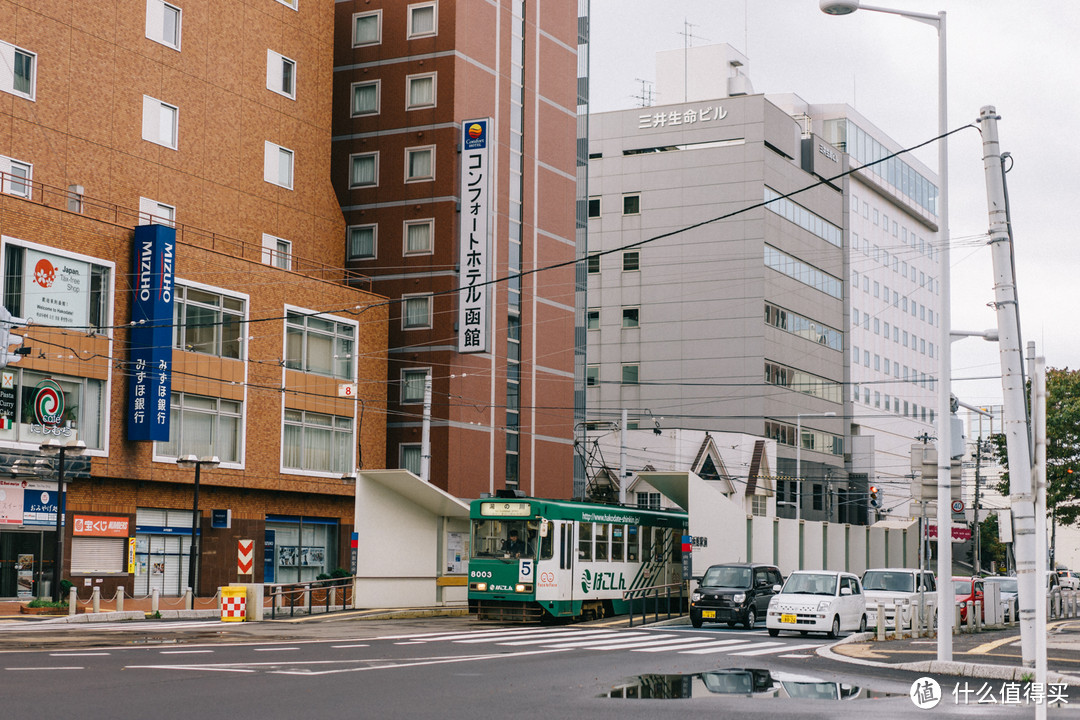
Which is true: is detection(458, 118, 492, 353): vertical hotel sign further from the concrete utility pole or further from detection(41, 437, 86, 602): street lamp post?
the concrete utility pole

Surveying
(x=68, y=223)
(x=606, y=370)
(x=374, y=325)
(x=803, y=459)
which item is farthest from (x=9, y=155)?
(x=803, y=459)

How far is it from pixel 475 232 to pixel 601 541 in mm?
18405

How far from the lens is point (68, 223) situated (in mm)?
38188

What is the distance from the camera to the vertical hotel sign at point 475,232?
1997 inches

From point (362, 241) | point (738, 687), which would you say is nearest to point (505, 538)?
point (738, 687)

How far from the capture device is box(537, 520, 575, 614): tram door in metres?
33.4

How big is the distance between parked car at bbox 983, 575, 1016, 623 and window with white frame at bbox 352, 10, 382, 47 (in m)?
34.6

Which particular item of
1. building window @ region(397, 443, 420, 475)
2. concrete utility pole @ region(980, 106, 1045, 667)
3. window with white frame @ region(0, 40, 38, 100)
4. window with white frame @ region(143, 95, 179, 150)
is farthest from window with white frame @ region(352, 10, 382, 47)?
concrete utility pole @ region(980, 106, 1045, 667)

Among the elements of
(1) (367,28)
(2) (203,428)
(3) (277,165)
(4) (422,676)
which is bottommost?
(4) (422,676)

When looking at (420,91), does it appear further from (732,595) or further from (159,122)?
(732,595)

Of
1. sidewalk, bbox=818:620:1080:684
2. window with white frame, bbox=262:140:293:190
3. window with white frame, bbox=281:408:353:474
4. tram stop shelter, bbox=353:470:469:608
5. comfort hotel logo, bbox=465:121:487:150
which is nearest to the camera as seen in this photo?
sidewalk, bbox=818:620:1080:684

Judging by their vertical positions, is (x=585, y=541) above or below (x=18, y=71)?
below

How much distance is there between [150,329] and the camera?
40062 millimetres

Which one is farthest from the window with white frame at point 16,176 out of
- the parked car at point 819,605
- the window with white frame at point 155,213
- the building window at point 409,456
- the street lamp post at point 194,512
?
the parked car at point 819,605
